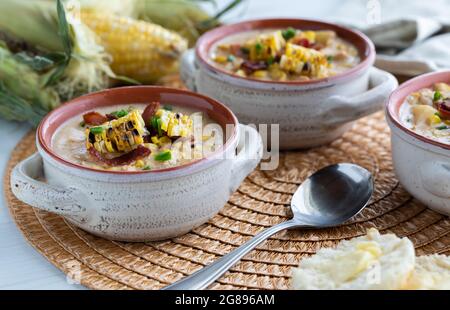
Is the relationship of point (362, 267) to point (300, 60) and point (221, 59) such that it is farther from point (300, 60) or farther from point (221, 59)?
point (221, 59)

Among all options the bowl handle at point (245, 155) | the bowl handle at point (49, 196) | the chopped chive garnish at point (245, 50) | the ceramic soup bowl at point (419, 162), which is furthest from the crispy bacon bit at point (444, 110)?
the bowl handle at point (49, 196)

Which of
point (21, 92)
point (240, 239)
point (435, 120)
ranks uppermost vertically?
point (435, 120)

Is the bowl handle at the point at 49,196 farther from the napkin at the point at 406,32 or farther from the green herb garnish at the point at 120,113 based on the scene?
the napkin at the point at 406,32

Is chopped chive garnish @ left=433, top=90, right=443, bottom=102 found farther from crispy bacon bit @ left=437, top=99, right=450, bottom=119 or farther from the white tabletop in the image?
the white tabletop

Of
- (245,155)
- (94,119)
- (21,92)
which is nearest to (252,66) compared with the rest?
(245,155)

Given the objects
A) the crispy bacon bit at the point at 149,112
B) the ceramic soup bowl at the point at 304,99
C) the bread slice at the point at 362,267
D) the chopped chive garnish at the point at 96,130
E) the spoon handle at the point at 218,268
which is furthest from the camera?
the ceramic soup bowl at the point at 304,99

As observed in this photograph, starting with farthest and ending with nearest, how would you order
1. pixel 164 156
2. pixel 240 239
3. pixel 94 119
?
pixel 94 119, pixel 240 239, pixel 164 156

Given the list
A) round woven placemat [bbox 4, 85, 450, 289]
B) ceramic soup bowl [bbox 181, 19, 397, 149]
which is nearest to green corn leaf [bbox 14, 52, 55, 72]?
round woven placemat [bbox 4, 85, 450, 289]

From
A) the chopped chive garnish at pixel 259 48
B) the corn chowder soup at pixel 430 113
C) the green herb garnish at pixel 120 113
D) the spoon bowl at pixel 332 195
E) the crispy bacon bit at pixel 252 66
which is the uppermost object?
the chopped chive garnish at pixel 259 48
